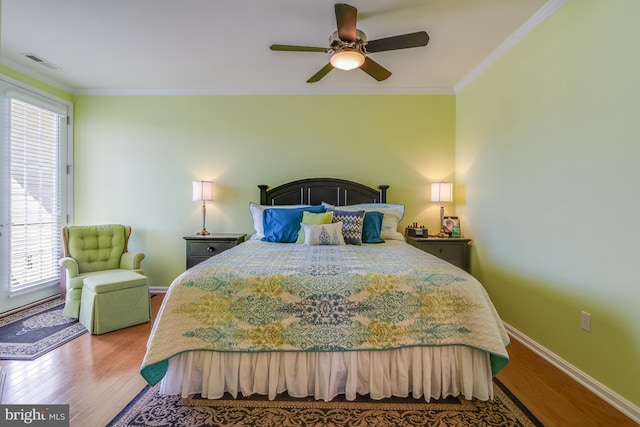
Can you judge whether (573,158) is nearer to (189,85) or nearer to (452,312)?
(452,312)

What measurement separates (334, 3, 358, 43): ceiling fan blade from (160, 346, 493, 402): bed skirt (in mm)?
2184

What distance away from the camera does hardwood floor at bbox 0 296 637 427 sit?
5.25 ft

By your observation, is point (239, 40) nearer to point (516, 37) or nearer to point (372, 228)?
point (372, 228)

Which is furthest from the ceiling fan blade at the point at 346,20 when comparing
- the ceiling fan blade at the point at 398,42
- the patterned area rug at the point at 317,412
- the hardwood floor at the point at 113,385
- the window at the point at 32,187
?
the window at the point at 32,187

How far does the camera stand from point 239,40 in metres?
2.62

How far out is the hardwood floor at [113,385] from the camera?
1.60 meters

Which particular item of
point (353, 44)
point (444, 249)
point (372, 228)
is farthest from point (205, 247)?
point (444, 249)

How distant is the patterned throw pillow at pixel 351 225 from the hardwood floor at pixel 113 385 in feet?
5.13

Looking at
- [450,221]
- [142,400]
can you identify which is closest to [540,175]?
[450,221]

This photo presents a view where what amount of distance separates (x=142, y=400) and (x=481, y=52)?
4070mm

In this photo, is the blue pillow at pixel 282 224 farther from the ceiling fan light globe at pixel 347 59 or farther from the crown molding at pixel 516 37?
the crown molding at pixel 516 37

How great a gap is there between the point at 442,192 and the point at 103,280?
3.79 m

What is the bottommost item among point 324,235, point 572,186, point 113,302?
point 113,302

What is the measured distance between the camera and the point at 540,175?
2287 millimetres
